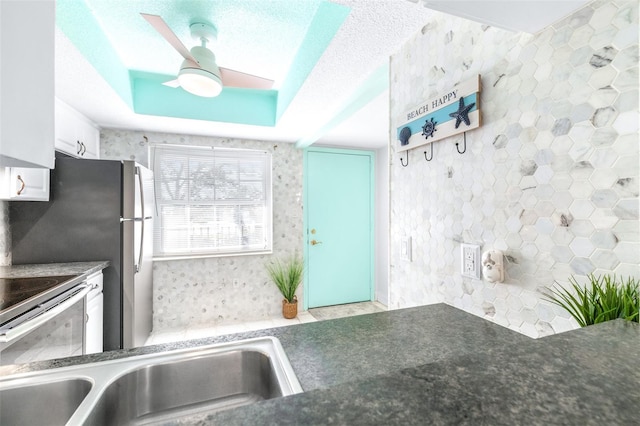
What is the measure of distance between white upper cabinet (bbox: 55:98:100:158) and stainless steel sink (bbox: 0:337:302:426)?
2.22 m

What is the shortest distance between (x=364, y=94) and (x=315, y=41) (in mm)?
564

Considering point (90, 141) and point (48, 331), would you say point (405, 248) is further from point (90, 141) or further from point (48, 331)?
point (90, 141)

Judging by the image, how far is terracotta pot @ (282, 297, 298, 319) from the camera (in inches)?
140

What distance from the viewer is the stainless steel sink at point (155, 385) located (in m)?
0.64

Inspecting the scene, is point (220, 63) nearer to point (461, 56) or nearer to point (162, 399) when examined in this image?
point (461, 56)

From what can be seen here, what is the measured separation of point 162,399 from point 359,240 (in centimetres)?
352

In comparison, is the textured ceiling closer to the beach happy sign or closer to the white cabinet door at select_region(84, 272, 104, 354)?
the beach happy sign

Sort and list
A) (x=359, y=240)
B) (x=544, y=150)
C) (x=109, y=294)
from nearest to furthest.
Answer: (x=544, y=150) → (x=109, y=294) → (x=359, y=240)

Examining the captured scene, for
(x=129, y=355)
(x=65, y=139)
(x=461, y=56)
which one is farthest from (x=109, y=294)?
(x=461, y=56)

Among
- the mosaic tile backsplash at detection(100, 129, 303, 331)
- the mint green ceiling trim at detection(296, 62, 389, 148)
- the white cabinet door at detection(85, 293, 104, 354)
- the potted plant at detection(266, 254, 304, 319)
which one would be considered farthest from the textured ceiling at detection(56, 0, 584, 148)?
the potted plant at detection(266, 254, 304, 319)

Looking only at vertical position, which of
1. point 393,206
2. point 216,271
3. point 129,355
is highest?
point 393,206

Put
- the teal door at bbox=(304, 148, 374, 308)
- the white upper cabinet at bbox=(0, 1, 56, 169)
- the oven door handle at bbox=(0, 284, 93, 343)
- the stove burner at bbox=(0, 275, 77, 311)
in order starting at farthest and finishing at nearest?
the teal door at bbox=(304, 148, 374, 308)
the stove burner at bbox=(0, 275, 77, 311)
the oven door handle at bbox=(0, 284, 93, 343)
the white upper cabinet at bbox=(0, 1, 56, 169)

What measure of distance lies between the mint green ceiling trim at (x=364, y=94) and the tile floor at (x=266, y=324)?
2.03m

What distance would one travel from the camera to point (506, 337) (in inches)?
33.4
